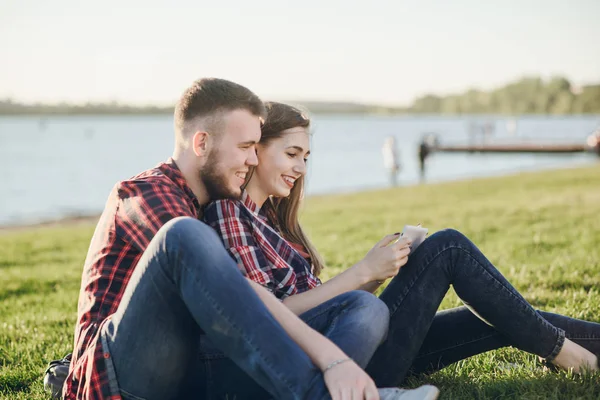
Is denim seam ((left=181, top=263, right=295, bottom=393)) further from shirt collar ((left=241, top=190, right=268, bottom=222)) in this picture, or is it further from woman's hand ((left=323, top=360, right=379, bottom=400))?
shirt collar ((left=241, top=190, right=268, bottom=222))

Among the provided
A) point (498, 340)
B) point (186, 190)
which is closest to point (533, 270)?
point (498, 340)

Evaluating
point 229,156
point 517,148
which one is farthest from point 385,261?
point 517,148

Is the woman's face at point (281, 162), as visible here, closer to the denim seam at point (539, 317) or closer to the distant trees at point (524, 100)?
the denim seam at point (539, 317)

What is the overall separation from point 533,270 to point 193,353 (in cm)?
428

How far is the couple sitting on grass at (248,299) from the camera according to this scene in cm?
217

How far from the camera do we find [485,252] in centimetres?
716

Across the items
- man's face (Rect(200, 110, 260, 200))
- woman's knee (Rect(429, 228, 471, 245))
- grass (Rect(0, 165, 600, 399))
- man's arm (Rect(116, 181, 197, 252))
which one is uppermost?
man's face (Rect(200, 110, 260, 200))

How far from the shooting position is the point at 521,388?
2.92 meters

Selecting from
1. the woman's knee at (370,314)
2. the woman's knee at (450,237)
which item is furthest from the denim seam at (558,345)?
the woman's knee at (370,314)

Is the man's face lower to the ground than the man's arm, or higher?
higher

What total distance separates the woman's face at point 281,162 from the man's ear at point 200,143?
562 millimetres

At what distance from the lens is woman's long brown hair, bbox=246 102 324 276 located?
3.44 m

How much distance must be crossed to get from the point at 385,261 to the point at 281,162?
2.90 feet

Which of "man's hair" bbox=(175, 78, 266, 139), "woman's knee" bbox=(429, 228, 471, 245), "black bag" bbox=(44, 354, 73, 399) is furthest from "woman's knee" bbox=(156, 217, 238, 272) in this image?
"black bag" bbox=(44, 354, 73, 399)
